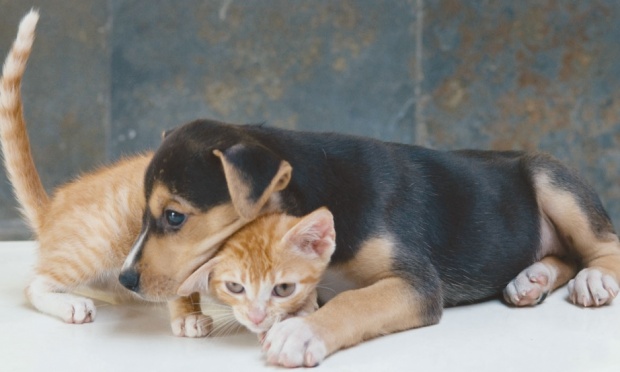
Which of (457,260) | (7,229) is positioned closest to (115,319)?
(457,260)

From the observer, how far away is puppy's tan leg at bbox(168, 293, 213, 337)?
2566 mm

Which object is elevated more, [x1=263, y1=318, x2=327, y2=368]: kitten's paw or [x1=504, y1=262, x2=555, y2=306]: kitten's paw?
[x1=263, y1=318, x2=327, y2=368]: kitten's paw

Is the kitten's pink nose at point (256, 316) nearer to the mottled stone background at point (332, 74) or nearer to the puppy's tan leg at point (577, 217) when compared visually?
the puppy's tan leg at point (577, 217)

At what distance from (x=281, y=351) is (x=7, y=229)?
3167 mm

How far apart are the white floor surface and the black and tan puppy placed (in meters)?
0.08

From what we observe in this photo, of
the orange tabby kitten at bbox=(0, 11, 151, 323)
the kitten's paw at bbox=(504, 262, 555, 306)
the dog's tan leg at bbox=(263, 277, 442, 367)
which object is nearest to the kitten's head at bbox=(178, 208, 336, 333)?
the dog's tan leg at bbox=(263, 277, 442, 367)

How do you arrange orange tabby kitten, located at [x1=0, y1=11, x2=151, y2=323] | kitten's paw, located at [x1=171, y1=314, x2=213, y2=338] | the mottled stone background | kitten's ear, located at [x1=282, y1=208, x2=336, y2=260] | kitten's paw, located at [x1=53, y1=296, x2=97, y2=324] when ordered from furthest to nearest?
1. the mottled stone background
2. orange tabby kitten, located at [x1=0, y1=11, x2=151, y2=323]
3. kitten's paw, located at [x1=53, y1=296, x2=97, y2=324]
4. kitten's paw, located at [x1=171, y1=314, x2=213, y2=338]
5. kitten's ear, located at [x1=282, y1=208, x2=336, y2=260]

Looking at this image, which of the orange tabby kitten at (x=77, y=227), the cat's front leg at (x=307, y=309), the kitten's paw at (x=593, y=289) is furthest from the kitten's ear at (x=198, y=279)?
the kitten's paw at (x=593, y=289)

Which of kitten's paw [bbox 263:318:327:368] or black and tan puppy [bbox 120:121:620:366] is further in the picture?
black and tan puppy [bbox 120:121:620:366]

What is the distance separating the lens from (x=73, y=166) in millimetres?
5020

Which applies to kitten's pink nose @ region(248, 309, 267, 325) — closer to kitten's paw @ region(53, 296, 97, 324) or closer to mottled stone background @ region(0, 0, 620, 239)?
kitten's paw @ region(53, 296, 97, 324)

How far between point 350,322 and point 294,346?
21cm

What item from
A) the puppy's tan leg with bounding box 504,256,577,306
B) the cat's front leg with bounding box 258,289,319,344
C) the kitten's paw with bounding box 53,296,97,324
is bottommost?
the puppy's tan leg with bounding box 504,256,577,306

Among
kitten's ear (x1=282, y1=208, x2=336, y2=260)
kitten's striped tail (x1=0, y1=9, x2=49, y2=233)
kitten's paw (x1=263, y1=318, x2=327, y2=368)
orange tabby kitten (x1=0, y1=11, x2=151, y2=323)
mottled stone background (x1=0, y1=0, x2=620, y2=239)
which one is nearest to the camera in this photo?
kitten's paw (x1=263, y1=318, x2=327, y2=368)
